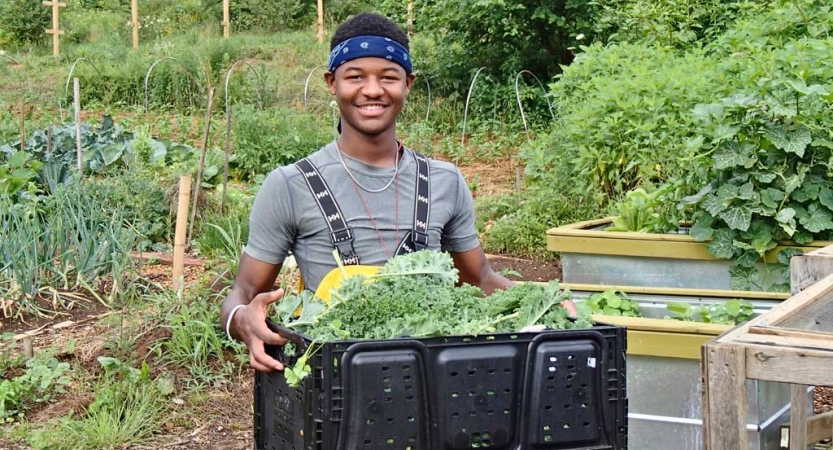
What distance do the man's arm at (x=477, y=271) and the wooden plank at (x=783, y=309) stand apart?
2.13ft

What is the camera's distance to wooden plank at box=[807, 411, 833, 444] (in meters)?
3.72

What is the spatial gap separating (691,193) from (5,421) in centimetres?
362

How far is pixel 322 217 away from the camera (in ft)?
8.22

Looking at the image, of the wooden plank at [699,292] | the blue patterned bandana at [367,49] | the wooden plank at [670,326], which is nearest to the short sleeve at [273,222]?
the blue patterned bandana at [367,49]

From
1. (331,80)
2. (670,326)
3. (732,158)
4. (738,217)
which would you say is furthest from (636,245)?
(331,80)

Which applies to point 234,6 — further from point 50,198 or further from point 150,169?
point 50,198

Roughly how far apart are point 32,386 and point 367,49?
3.09 m

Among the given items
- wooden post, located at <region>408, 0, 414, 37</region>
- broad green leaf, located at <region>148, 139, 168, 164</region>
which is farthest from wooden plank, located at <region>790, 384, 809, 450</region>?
wooden post, located at <region>408, 0, 414, 37</region>

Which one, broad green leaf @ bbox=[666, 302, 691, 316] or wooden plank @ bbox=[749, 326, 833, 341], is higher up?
wooden plank @ bbox=[749, 326, 833, 341]

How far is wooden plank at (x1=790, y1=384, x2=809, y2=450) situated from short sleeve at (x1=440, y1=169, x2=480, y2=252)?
4.40ft

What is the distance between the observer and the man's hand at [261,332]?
2125 millimetres

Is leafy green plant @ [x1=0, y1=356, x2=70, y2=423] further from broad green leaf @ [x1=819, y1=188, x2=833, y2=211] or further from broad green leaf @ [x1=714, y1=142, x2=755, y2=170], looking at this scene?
broad green leaf @ [x1=819, y1=188, x2=833, y2=211]

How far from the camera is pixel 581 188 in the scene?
22.6ft

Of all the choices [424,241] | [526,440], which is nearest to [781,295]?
[424,241]
